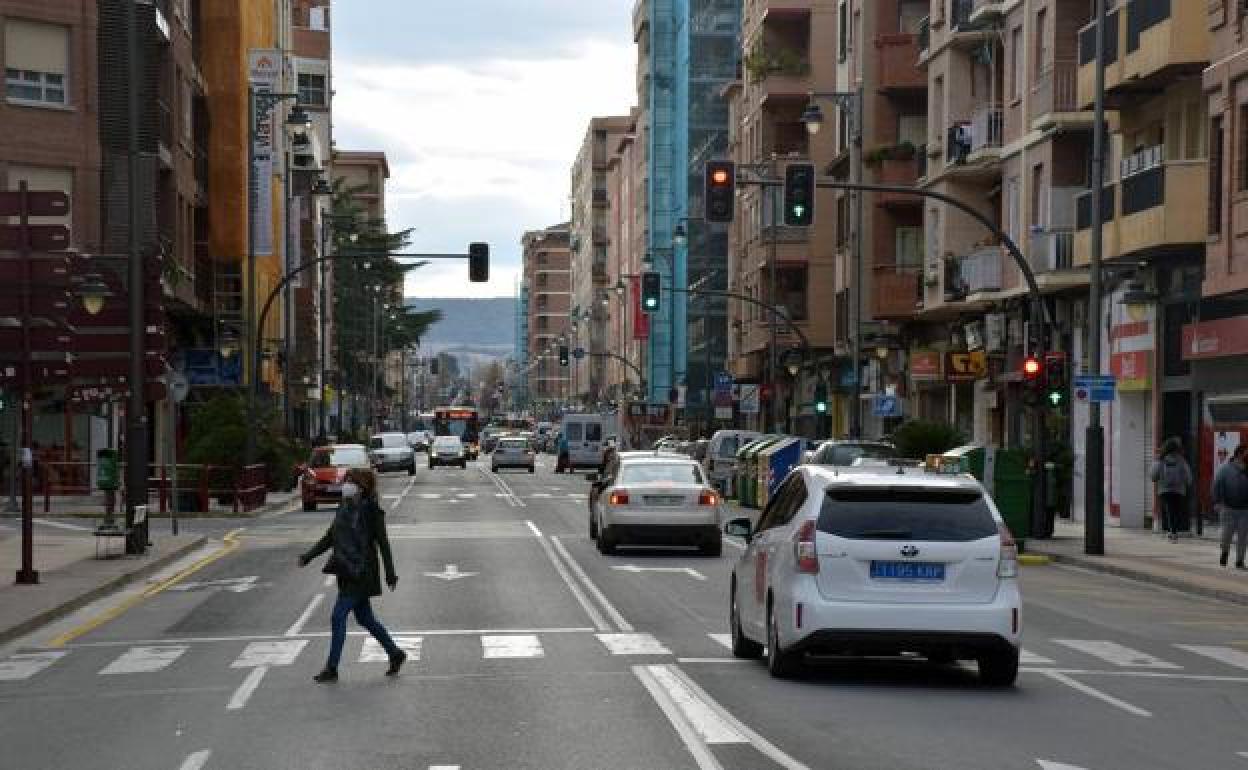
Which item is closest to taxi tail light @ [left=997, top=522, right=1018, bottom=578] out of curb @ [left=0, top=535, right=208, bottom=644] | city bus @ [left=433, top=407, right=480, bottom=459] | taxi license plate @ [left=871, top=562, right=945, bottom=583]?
taxi license plate @ [left=871, top=562, right=945, bottom=583]

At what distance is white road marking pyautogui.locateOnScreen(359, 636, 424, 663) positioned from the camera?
18.3 m

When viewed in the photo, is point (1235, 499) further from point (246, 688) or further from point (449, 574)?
point (246, 688)

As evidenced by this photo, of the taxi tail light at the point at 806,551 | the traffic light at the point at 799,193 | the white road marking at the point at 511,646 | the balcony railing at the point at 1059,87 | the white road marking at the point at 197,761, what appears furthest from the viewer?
the balcony railing at the point at 1059,87

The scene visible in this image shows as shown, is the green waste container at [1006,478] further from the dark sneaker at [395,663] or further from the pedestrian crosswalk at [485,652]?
the dark sneaker at [395,663]

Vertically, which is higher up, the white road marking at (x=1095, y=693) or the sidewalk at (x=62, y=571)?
the white road marking at (x=1095, y=693)

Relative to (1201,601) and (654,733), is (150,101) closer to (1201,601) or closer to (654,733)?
(1201,601)

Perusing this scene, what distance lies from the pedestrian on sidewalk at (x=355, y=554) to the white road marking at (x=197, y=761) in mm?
3965

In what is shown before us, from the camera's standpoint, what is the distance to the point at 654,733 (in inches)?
515

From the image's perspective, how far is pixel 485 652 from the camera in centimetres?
1877

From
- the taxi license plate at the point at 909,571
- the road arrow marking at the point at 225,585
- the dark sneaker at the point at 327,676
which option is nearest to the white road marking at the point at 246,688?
the dark sneaker at the point at 327,676

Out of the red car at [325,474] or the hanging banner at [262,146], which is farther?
the hanging banner at [262,146]

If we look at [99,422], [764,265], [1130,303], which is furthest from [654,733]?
[764,265]

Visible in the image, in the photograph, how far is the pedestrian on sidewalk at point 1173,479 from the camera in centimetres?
3819

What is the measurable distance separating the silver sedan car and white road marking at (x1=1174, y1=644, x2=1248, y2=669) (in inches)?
508
